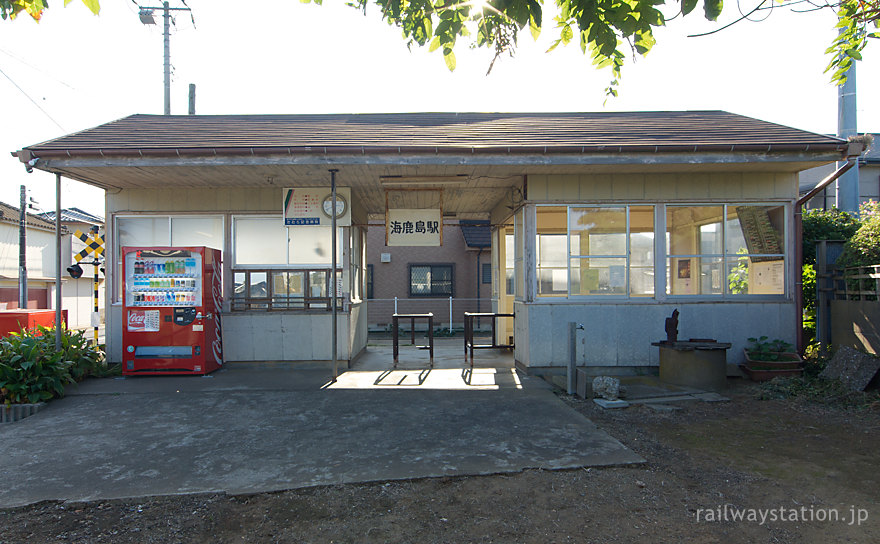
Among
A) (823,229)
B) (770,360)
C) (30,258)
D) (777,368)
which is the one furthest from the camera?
(30,258)

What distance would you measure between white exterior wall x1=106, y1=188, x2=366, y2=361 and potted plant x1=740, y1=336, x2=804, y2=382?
20.1ft

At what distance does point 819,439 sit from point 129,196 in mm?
9773

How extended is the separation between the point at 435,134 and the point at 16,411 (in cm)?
632

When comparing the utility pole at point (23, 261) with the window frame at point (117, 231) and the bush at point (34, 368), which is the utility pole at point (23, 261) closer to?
the window frame at point (117, 231)

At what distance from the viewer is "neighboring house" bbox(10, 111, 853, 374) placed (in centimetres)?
694

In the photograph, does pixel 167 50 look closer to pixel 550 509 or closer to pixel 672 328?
pixel 672 328

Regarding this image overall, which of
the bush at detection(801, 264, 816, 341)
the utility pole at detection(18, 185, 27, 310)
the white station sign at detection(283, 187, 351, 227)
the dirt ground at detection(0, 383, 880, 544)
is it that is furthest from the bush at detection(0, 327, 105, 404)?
the utility pole at detection(18, 185, 27, 310)

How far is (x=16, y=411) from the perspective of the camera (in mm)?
6086

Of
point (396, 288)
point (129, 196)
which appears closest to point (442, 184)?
point (129, 196)

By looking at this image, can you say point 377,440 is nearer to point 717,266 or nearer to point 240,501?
point 240,501

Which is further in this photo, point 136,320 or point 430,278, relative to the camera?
point 430,278

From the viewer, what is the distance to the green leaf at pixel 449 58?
3.94m

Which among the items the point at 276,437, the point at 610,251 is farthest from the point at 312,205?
the point at 610,251

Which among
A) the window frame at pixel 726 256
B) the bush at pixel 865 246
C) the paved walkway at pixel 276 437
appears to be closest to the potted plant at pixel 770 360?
the window frame at pixel 726 256
